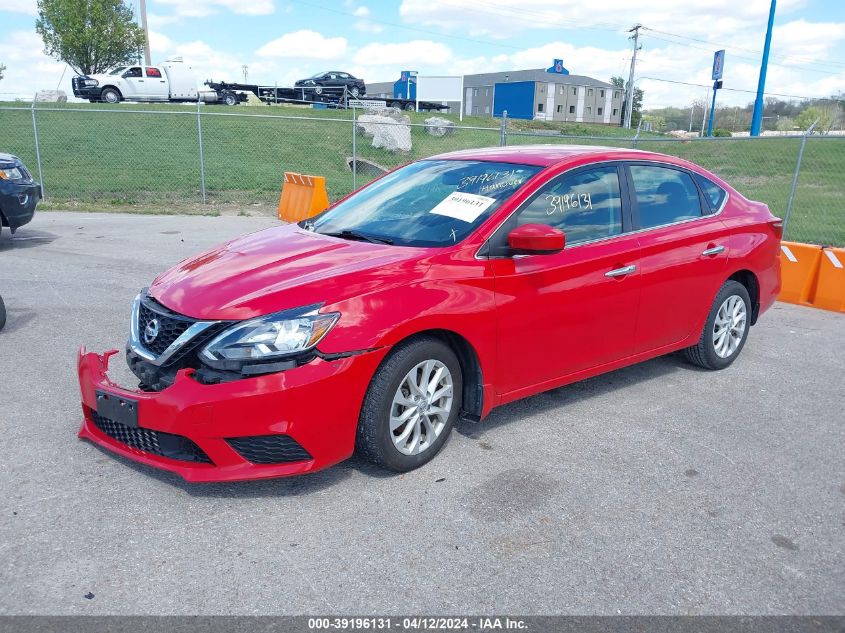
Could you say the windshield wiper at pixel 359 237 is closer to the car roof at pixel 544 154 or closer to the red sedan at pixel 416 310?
the red sedan at pixel 416 310

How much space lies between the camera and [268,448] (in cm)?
337

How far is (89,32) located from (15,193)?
39783mm

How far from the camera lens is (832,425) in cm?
466

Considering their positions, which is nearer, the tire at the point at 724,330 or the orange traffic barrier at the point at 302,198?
the tire at the point at 724,330

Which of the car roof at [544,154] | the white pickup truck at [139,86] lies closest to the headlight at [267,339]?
the car roof at [544,154]

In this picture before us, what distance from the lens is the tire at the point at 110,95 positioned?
3238 cm

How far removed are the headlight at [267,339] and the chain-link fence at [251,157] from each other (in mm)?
10886

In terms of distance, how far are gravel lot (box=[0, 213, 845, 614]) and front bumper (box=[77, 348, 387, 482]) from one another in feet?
0.71

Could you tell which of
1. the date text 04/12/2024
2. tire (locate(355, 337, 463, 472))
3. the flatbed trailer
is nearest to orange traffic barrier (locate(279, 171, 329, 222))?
tire (locate(355, 337, 463, 472))

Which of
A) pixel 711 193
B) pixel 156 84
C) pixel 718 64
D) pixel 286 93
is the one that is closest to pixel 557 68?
pixel 718 64

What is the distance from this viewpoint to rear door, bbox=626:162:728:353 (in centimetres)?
482

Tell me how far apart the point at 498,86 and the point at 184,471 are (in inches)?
2934

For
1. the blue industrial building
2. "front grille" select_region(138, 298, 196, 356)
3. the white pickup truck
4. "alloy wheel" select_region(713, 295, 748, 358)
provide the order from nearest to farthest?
"front grille" select_region(138, 298, 196, 356) → "alloy wheel" select_region(713, 295, 748, 358) → the white pickup truck → the blue industrial building

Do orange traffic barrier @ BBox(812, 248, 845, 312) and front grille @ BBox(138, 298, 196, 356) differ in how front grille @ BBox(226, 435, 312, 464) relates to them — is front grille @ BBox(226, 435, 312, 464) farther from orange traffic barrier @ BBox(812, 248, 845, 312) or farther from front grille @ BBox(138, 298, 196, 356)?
orange traffic barrier @ BBox(812, 248, 845, 312)
